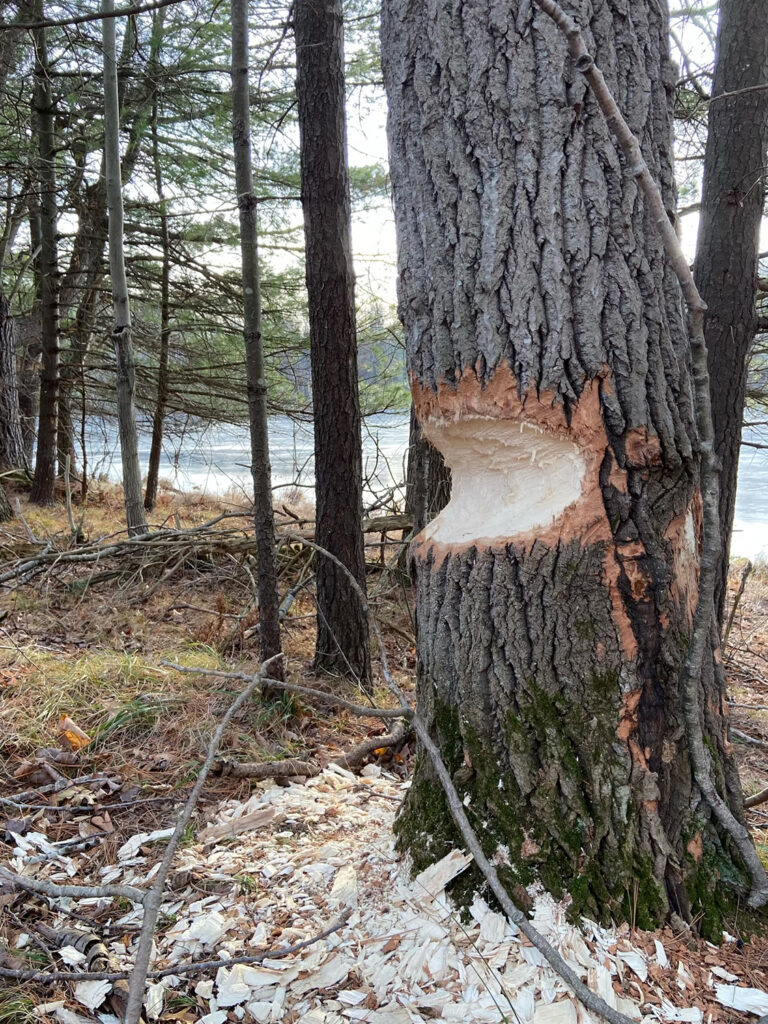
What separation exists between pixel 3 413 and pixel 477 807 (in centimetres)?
862

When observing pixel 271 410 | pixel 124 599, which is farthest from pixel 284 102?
pixel 124 599

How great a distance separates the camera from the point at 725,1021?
127cm

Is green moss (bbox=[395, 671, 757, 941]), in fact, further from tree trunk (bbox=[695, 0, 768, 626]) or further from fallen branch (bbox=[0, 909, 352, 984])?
tree trunk (bbox=[695, 0, 768, 626])

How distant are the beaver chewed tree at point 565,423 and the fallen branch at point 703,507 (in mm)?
35

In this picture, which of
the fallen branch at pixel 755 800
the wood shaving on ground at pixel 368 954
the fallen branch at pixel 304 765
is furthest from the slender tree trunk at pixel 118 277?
the fallen branch at pixel 755 800

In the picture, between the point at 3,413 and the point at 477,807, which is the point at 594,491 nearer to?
the point at 477,807

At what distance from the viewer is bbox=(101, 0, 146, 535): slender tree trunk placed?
18.4ft

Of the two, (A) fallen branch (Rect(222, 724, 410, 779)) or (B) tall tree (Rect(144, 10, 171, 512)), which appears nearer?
(A) fallen branch (Rect(222, 724, 410, 779))

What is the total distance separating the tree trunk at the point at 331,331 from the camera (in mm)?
3539

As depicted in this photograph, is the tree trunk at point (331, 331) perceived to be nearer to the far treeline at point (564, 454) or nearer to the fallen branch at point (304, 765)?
the fallen branch at point (304, 765)

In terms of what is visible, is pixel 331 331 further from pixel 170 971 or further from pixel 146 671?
pixel 170 971

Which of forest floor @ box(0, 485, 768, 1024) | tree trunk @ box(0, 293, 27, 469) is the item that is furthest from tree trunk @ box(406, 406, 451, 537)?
tree trunk @ box(0, 293, 27, 469)

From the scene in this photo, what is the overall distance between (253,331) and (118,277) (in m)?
3.39

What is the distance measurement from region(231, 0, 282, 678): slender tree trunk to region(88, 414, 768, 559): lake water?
0.94 meters
